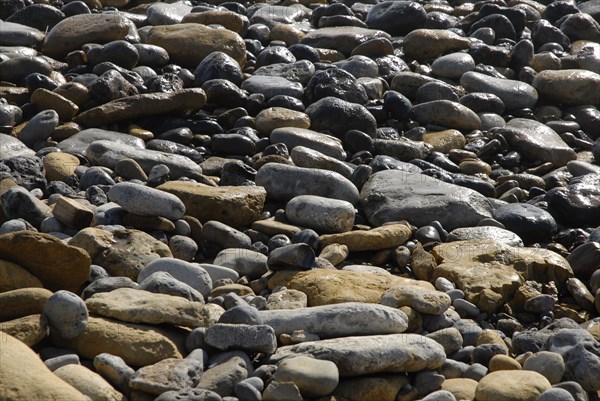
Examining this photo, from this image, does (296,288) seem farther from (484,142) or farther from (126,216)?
(484,142)

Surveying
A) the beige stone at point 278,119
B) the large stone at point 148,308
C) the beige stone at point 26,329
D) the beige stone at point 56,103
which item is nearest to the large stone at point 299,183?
the beige stone at point 278,119

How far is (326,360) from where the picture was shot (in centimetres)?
438

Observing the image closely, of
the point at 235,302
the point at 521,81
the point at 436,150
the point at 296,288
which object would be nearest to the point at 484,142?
the point at 436,150

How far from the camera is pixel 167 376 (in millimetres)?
4148

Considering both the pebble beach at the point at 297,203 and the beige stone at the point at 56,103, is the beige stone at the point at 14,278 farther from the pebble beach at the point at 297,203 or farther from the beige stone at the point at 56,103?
the beige stone at the point at 56,103

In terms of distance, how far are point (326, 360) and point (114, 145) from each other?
3.57 meters

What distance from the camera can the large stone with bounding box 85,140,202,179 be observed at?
7.21m

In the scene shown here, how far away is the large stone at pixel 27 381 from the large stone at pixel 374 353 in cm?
112

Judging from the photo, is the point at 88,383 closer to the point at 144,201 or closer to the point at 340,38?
the point at 144,201

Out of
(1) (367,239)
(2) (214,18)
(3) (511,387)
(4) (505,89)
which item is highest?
(3) (511,387)

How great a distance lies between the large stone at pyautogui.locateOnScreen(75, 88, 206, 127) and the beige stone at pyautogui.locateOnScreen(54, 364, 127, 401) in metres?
4.23

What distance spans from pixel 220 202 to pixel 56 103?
7.70 feet

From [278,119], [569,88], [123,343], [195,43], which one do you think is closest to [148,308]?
[123,343]

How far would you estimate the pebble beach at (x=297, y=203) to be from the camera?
14.5 feet
